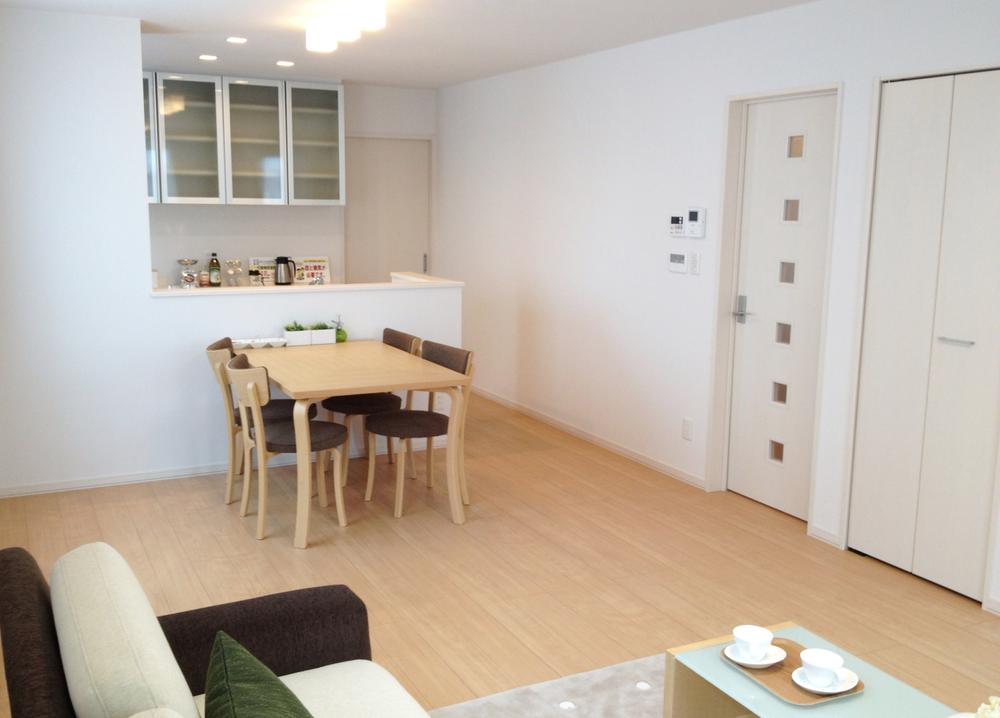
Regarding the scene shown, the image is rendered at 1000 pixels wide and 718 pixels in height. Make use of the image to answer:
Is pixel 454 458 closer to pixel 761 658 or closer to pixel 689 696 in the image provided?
pixel 689 696

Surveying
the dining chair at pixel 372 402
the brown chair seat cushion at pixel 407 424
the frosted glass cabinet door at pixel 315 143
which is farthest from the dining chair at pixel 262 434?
the frosted glass cabinet door at pixel 315 143

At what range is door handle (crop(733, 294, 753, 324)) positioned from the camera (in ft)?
16.4

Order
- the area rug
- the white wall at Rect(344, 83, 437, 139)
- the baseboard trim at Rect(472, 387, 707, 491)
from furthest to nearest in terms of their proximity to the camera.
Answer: the white wall at Rect(344, 83, 437, 139) → the baseboard trim at Rect(472, 387, 707, 491) → the area rug

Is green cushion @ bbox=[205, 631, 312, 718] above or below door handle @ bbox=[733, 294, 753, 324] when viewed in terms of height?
below

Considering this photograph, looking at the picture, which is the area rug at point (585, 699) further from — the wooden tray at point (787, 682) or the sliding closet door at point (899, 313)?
the sliding closet door at point (899, 313)

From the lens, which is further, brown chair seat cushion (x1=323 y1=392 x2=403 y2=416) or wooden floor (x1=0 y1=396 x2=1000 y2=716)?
brown chair seat cushion (x1=323 y1=392 x2=403 y2=416)

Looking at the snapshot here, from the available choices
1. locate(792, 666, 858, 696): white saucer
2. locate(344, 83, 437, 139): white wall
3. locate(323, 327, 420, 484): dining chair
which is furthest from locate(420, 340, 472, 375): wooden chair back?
locate(344, 83, 437, 139): white wall

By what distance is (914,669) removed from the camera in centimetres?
321

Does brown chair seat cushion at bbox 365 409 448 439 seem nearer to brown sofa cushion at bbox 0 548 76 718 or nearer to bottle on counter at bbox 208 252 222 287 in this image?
brown sofa cushion at bbox 0 548 76 718

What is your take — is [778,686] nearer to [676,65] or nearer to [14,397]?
[676,65]

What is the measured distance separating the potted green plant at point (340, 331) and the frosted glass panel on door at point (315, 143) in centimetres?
205

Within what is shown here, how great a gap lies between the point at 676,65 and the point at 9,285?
3.75 metres

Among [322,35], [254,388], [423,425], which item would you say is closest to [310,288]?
[423,425]

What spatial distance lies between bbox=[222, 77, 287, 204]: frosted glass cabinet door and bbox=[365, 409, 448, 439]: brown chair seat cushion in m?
2.88
